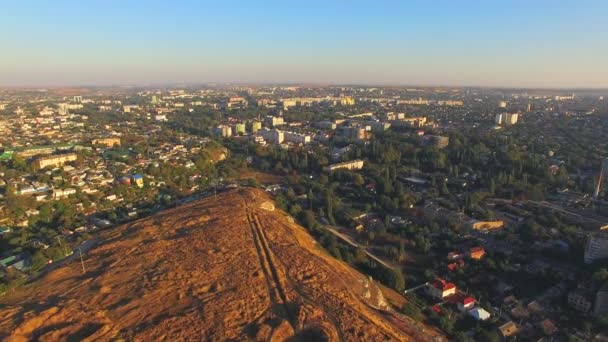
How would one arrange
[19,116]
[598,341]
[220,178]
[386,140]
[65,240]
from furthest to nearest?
[19,116] → [386,140] → [220,178] → [65,240] → [598,341]

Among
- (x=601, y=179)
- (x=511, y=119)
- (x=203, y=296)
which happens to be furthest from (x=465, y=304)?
(x=511, y=119)

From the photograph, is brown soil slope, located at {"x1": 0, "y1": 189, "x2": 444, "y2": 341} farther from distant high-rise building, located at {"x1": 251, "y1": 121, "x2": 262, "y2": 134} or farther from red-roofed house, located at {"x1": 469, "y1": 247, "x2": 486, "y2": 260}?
distant high-rise building, located at {"x1": 251, "y1": 121, "x2": 262, "y2": 134}

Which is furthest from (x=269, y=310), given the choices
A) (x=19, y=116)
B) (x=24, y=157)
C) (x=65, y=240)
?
(x=19, y=116)

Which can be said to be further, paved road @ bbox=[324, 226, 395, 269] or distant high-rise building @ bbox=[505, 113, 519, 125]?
distant high-rise building @ bbox=[505, 113, 519, 125]

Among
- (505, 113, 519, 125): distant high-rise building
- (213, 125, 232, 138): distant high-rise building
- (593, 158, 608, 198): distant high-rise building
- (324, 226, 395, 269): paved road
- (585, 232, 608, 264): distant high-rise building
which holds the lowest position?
(324, 226, 395, 269): paved road

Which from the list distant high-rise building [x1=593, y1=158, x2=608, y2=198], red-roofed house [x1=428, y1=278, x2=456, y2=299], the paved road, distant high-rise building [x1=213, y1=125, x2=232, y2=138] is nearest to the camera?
red-roofed house [x1=428, y1=278, x2=456, y2=299]

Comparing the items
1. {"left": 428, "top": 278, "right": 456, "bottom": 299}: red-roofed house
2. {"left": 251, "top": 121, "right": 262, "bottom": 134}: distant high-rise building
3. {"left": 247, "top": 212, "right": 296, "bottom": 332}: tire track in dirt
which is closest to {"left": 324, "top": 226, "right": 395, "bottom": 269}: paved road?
{"left": 428, "top": 278, "right": 456, "bottom": 299}: red-roofed house

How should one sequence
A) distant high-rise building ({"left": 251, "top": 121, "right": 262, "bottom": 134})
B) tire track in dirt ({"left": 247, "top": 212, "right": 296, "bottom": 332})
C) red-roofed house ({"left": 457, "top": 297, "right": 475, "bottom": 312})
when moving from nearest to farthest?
tire track in dirt ({"left": 247, "top": 212, "right": 296, "bottom": 332}) → red-roofed house ({"left": 457, "top": 297, "right": 475, "bottom": 312}) → distant high-rise building ({"left": 251, "top": 121, "right": 262, "bottom": 134})

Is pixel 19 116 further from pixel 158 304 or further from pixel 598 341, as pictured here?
pixel 598 341
